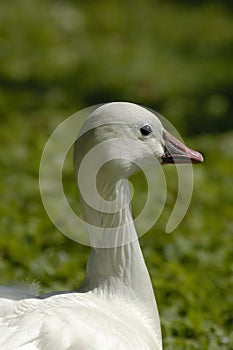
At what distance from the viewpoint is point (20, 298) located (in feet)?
11.0

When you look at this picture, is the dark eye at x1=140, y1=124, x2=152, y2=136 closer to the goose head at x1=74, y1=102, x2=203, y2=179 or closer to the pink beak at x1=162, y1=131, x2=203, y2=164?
the goose head at x1=74, y1=102, x2=203, y2=179

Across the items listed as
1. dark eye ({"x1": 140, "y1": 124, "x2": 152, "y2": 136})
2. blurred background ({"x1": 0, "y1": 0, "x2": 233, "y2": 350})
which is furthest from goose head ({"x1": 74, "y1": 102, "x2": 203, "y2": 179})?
blurred background ({"x1": 0, "y1": 0, "x2": 233, "y2": 350})

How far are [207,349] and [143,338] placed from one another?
790 mm

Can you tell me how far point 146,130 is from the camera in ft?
11.2

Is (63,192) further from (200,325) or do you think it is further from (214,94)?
(214,94)

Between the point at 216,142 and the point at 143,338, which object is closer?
the point at 143,338

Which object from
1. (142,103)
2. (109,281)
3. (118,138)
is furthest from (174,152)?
(142,103)

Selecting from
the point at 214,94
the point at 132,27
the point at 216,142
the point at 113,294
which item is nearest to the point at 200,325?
the point at 113,294

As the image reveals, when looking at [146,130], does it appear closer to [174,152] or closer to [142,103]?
[174,152]

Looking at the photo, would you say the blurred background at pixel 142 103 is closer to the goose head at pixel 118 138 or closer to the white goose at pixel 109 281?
the white goose at pixel 109 281

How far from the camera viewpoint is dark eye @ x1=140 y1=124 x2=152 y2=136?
3387mm

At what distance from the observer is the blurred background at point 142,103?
15.1 feet

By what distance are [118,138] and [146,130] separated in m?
0.14

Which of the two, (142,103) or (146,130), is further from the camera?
(142,103)
